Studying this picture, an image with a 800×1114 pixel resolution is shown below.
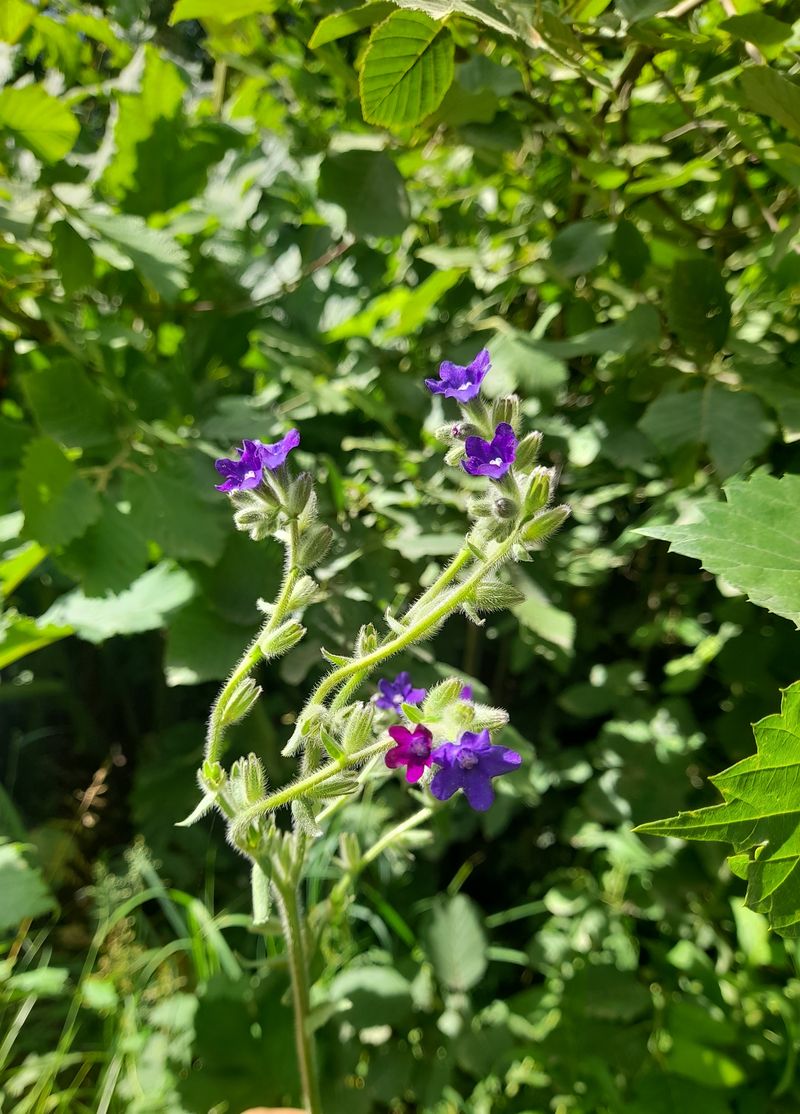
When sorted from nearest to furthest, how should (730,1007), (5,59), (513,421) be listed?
(513,421)
(5,59)
(730,1007)

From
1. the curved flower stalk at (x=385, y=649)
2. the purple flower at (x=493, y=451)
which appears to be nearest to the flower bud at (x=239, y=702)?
the curved flower stalk at (x=385, y=649)

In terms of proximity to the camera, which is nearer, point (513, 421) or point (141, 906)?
point (513, 421)

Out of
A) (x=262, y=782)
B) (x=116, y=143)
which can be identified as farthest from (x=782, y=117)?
(x=116, y=143)

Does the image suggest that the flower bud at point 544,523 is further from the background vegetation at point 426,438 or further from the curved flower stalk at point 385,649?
the background vegetation at point 426,438

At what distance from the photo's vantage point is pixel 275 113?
1.51 m

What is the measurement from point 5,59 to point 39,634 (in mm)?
838

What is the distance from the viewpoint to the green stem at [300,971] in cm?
76

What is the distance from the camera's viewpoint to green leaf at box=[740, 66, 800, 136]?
72 cm

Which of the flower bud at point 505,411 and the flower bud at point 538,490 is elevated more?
the flower bud at point 505,411

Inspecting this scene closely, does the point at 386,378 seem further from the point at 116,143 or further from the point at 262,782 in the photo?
the point at 262,782

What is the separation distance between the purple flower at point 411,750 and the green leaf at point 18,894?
852mm

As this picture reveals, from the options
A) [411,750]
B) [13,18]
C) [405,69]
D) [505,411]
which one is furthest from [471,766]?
[13,18]

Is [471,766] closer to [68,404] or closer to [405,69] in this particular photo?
[405,69]

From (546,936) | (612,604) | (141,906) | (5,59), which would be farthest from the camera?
(141,906)
